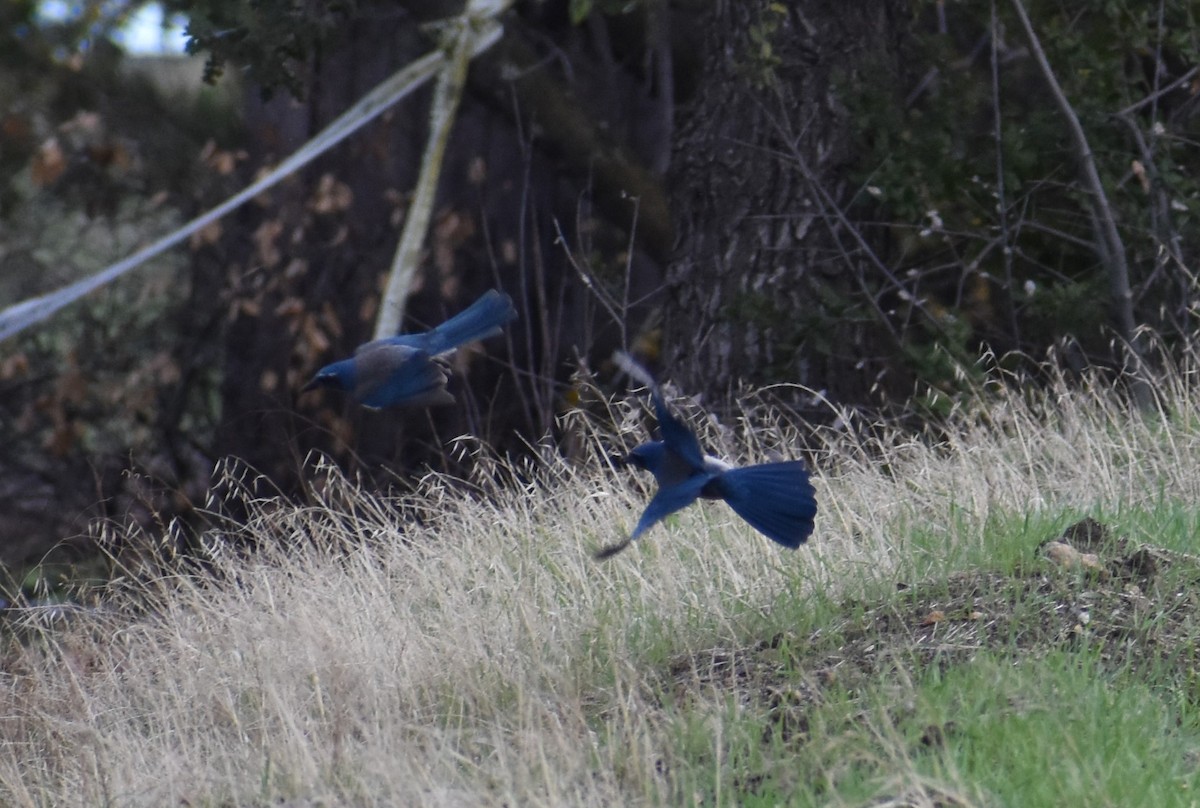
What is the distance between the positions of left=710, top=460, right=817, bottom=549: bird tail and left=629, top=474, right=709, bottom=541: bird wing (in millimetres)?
110

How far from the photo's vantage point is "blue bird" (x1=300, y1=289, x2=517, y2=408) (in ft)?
14.2

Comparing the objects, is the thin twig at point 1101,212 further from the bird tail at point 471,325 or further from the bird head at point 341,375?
the bird head at point 341,375

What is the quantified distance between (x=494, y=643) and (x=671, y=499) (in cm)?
99

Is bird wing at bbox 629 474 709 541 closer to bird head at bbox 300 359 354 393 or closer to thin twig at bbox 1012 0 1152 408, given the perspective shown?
bird head at bbox 300 359 354 393

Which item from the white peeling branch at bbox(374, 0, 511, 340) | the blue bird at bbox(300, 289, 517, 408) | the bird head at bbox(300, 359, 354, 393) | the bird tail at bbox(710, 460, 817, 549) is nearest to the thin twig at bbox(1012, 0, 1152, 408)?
the white peeling branch at bbox(374, 0, 511, 340)

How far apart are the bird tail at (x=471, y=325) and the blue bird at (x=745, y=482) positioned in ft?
2.03

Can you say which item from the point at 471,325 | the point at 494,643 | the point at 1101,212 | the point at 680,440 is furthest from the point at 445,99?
the point at 680,440

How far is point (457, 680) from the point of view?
4.30 meters

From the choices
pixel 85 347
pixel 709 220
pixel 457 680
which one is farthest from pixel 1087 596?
pixel 85 347

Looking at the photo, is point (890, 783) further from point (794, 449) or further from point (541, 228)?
point (541, 228)

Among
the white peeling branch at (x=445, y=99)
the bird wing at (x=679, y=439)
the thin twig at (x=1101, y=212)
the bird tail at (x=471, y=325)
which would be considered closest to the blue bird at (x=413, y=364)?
the bird tail at (x=471, y=325)

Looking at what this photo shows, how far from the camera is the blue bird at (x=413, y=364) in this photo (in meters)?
4.34

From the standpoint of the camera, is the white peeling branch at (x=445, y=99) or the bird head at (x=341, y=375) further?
the white peeling branch at (x=445, y=99)

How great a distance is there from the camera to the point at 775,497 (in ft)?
12.9
